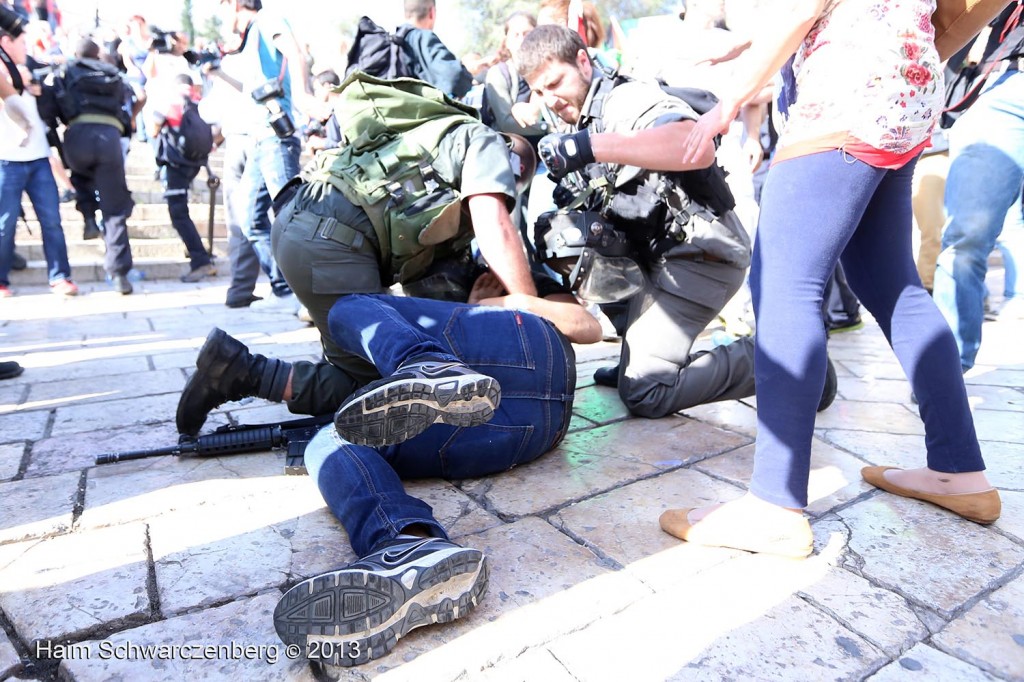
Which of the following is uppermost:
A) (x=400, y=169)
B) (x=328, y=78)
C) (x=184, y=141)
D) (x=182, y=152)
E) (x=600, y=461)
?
(x=328, y=78)

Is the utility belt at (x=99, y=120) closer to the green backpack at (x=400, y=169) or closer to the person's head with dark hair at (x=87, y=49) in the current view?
the person's head with dark hair at (x=87, y=49)

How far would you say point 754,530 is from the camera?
157cm

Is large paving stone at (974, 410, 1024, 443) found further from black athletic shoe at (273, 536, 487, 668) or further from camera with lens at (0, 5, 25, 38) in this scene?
camera with lens at (0, 5, 25, 38)

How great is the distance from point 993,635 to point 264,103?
15.5 ft

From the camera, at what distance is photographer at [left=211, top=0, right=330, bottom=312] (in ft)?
15.2

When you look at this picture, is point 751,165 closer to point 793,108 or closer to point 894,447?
point 894,447

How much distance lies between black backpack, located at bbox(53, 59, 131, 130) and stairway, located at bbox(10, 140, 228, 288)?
1.54m

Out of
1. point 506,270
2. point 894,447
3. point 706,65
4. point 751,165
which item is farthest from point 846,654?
point 706,65

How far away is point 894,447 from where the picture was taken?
234 centimetres

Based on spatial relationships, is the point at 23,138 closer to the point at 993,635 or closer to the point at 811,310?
the point at 811,310

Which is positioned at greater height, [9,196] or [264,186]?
[264,186]

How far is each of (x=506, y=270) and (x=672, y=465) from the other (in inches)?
34.5

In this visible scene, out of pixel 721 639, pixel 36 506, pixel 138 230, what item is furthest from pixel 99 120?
pixel 721 639

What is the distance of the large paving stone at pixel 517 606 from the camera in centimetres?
124
